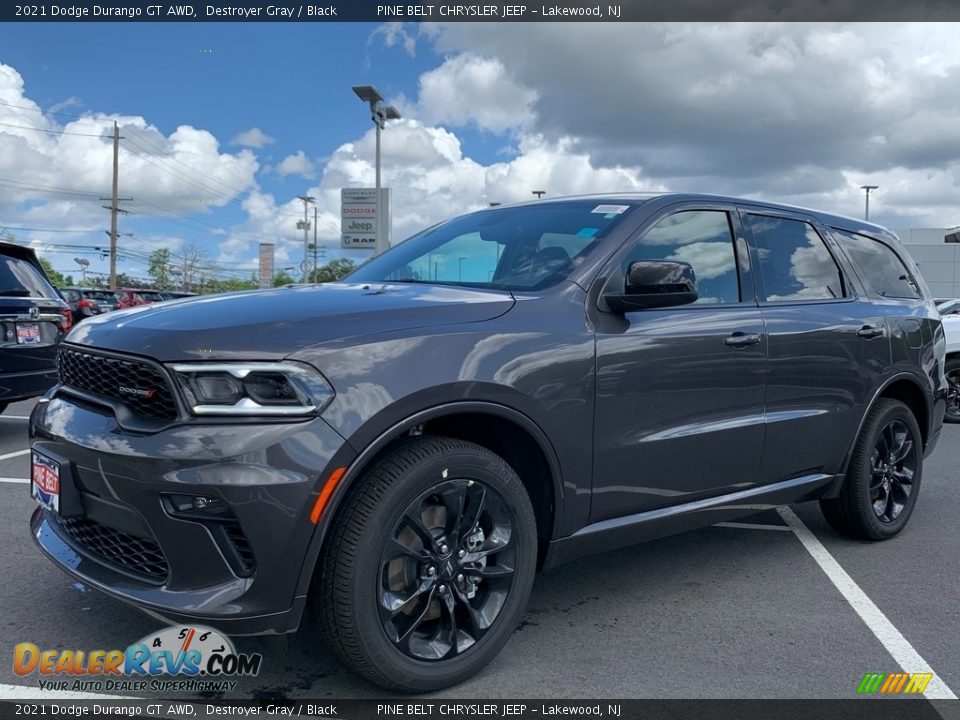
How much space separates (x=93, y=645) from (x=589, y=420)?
203cm

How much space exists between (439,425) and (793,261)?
2.37m

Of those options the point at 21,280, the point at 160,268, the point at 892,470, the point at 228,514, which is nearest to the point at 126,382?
the point at 228,514

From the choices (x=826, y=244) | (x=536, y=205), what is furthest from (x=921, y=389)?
(x=536, y=205)

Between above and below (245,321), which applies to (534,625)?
below

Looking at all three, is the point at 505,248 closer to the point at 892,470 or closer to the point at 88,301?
the point at 892,470

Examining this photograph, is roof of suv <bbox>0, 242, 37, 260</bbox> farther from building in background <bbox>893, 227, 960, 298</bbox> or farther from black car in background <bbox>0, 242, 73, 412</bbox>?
building in background <bbox>893, 227, 960, 298</bbox>

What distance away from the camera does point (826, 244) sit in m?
4.66

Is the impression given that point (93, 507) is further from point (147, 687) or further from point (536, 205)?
point (536, 205)

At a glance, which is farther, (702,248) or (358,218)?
(358,218)

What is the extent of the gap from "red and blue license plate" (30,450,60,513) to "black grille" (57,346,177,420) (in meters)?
0.29

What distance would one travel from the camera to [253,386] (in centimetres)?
253

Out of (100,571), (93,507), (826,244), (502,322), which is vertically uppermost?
(826,244)

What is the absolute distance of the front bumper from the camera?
8.00 ft

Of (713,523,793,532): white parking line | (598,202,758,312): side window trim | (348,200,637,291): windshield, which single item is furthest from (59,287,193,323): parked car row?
(598,202,758,312): side window trim
